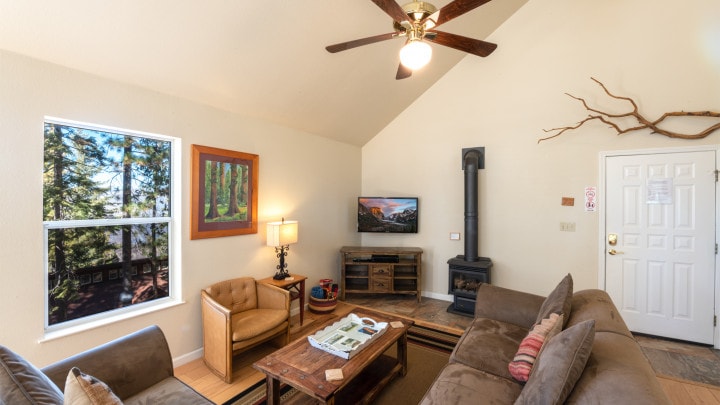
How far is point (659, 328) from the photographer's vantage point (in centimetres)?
320

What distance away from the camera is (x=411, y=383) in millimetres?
2400

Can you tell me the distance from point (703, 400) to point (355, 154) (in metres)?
4.41

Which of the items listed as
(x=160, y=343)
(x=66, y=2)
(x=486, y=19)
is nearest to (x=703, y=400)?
(x=160, y=343)

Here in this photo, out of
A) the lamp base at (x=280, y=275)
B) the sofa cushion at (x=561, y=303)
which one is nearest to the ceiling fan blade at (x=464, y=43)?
the sofa cushion at (x=561, y=303)

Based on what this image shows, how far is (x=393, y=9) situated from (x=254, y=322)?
2621mm

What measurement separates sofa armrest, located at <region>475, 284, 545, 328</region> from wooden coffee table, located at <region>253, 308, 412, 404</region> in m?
0.75

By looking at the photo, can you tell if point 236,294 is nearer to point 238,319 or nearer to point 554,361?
point 238,319

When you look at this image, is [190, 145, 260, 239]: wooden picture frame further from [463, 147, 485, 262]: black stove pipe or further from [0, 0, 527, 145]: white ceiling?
[463, 147, 485, 262]: black stove pipe

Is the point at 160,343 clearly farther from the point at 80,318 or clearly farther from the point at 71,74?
the point at 71,74

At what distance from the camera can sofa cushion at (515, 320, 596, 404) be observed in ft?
3.83

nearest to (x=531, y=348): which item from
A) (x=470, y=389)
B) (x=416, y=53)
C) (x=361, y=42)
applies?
(x=470, y=389)

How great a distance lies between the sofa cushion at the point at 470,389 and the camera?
60.4 inches

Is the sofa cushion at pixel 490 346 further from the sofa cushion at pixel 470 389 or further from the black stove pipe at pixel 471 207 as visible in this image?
the black stove pipe at pixel 471 207

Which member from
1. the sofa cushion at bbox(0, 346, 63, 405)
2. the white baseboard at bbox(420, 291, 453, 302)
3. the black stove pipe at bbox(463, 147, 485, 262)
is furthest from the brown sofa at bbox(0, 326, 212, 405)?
the white baseboard at bbox(420, 291, 453, 302)
